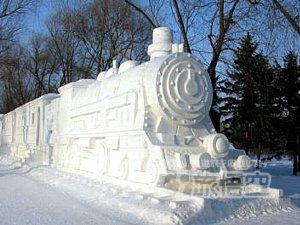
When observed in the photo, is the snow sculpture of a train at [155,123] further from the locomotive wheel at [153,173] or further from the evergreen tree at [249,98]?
the evergreen tree at [249,98]

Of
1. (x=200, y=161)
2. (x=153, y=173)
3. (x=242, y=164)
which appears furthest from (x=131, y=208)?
(x=242, y=164)

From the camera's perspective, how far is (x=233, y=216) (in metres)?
6.02

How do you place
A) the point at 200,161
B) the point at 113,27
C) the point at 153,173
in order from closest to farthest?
the point at 200,161 → the point at 153,173 → the point at 113,27

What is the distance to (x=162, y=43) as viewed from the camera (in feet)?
28.6

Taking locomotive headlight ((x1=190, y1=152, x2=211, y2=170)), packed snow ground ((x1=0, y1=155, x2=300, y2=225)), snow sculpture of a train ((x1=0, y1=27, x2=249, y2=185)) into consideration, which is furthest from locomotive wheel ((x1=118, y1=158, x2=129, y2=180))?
locomotive headlight ((x1=190, y1=152, x2=211, y2=170))

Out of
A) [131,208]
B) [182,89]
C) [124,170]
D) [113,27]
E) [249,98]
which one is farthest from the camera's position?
[113,27]

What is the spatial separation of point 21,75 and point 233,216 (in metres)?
36.8

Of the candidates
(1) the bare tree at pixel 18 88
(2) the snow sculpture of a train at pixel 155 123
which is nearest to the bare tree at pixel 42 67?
(1) the bare tree at pixel 18 88

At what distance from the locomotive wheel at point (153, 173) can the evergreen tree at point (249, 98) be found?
4514 mm

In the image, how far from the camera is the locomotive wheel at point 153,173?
694 cm

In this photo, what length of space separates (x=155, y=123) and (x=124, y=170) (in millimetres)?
1218

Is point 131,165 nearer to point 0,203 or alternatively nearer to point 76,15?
point 0,203

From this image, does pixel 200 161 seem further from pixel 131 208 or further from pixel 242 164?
pixel 131 208

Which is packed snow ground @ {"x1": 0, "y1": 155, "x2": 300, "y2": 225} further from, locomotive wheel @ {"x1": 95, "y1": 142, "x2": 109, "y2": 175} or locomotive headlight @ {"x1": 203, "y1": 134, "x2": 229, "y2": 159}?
locomotive headlight @ {"x1": 203, "y1": 134, "x2": 229, "y2": 159}
